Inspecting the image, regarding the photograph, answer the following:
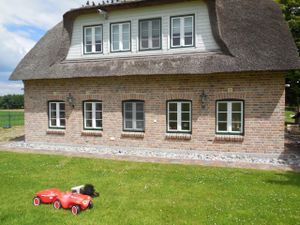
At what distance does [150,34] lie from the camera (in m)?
13.4

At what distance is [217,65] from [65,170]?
659 cm

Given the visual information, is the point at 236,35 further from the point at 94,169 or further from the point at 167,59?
the point at 94,169

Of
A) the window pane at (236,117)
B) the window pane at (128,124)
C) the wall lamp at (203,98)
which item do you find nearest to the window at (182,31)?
the wall lamp at (203,98)

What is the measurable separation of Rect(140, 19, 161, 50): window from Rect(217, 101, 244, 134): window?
3.81 m

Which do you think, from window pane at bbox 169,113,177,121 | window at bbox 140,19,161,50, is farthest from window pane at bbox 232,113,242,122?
window at bbox 140,19,161,50

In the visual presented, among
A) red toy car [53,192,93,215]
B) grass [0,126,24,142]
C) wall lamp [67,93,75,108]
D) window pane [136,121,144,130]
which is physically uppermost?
wall lamp [67,93,75,108]

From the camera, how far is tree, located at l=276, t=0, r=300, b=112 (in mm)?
16703

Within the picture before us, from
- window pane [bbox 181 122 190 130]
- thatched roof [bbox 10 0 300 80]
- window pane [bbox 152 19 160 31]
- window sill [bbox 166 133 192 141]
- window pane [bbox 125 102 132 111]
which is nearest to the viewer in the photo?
thatched roof [bbox 10 0 300 80]

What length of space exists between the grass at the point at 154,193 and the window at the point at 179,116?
2.76 m

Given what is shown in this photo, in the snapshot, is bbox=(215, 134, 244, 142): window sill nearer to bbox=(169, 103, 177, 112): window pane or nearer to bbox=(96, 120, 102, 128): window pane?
bbox=(169, 103, 177, 112): window pane

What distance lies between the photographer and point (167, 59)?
12.7 meters

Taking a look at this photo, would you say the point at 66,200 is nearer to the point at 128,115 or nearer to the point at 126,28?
the point at 128,115

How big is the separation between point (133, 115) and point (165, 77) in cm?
224

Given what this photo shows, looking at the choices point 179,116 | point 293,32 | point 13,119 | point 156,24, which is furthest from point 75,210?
point 13,119
